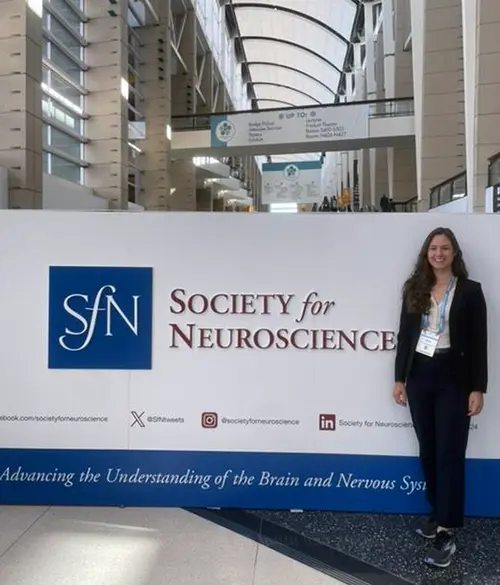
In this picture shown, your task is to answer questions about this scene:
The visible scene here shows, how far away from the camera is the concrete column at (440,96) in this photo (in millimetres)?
12438

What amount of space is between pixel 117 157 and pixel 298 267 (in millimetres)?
10976

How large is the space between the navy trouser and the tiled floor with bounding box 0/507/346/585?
62 cm

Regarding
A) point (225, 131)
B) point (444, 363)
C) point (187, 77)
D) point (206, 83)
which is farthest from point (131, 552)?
point (206, 83)

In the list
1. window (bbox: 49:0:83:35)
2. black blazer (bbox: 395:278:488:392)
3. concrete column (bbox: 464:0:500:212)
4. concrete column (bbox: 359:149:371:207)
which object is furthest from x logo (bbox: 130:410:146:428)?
concrete column (bbox: 359:149:371:207)

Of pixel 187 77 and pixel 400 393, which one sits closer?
pixel 400 393

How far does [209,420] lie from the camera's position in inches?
104

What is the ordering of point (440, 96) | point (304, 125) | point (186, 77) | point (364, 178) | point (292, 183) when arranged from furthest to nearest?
1. point (364, 178)
2. point (186, 77)
3. point (304, 125)
4. point (440, 96)
5. point (292, 183)

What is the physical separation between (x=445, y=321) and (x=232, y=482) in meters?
1.36

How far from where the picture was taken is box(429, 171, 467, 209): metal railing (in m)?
9.95

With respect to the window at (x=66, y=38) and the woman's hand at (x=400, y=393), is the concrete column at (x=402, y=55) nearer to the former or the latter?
the window at (x=66, y=38)

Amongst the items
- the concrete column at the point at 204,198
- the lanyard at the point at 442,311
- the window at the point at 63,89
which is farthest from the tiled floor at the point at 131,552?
the concrete column at the point at 204,198

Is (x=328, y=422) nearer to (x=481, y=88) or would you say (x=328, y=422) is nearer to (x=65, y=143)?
(x=481, y=88)

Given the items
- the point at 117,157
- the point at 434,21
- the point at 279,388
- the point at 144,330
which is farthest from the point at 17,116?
the point at 434,21

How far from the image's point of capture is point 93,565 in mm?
2238
